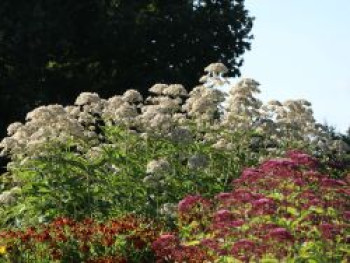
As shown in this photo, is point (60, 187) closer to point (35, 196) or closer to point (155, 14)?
point (35, 196)

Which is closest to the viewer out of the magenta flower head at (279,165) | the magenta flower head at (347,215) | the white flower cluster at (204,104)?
the magenta flower head at (347,215)

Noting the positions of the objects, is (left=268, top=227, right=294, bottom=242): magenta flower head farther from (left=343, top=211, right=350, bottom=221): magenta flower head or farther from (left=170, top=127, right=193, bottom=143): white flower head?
(left=170, top=127, right=193, bottom=143): white flower head

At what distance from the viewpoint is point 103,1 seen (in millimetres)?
31672

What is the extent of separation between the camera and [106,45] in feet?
106

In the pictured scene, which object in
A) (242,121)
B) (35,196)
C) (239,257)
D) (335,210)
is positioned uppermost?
(242,121)

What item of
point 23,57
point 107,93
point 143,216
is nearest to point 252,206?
point 143,216

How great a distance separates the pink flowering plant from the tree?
59.6 ft

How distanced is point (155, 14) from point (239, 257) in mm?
25331

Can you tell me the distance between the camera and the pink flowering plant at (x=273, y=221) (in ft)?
28.6

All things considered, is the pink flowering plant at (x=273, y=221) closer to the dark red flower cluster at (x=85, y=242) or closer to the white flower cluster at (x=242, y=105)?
the dark red flower cluster at (x=85, y=242)

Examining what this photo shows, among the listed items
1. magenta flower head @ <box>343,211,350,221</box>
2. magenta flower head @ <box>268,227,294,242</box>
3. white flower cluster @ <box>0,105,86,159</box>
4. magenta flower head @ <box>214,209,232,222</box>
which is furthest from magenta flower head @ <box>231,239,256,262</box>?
white flower cluster @ <box>0,105,86,159</box>

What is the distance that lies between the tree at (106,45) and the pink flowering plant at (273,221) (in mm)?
18176

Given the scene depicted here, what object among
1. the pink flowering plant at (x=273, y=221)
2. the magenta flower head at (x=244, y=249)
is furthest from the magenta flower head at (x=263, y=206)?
the magenta flower head at (x=244, y=249)

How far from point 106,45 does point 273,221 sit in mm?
23368
